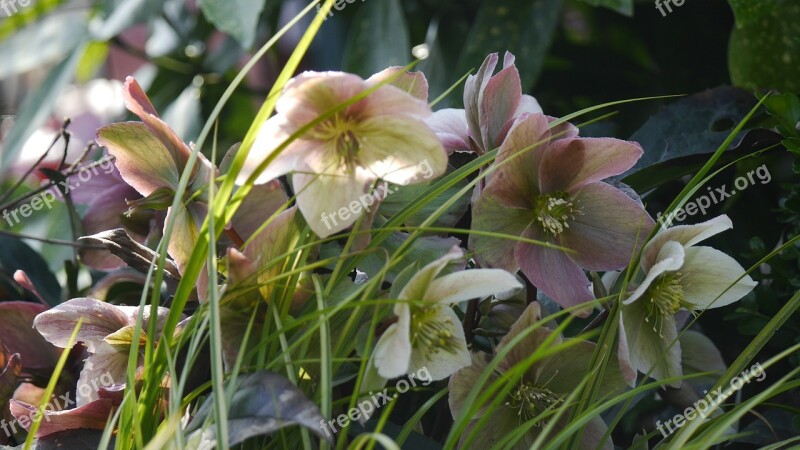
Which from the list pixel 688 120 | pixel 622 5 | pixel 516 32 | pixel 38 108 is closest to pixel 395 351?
pixel 688 120

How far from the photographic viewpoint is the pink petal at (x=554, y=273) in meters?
0.39

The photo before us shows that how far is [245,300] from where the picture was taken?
0.38 m

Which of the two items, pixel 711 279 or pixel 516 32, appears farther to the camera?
pixel 516 32

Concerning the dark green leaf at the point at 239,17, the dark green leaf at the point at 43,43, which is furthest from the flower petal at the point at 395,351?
the dark green leaf at the point at 43,43

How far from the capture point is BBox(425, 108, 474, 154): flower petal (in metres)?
0.42

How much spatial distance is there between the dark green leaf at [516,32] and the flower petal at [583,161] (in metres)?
0.41

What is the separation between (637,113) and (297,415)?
26.9 inches

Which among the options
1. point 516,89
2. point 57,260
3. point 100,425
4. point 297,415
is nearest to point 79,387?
point 100,425

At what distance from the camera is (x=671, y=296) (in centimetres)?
41

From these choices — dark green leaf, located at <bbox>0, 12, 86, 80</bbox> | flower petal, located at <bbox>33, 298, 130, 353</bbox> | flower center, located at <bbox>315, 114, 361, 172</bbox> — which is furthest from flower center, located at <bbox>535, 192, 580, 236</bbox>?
dark green leaf, located at <bbox>0, 12, 86, 80</bbox>

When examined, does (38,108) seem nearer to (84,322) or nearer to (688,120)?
(84,322)

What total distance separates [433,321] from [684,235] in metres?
0.13

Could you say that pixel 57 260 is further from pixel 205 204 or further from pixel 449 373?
pixel 449 373

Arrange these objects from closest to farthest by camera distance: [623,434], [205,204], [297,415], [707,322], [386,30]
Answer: [297,415] < [205,204] < [707,322] < [623,434] < [386,30]
